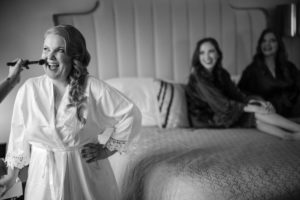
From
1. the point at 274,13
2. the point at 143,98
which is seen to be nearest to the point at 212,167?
the point at 143,98

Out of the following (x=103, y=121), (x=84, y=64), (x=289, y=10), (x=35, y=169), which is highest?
(x=289, y=10)

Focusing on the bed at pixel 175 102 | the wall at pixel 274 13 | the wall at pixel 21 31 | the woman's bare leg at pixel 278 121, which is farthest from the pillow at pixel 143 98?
the wall at pixel 274 13

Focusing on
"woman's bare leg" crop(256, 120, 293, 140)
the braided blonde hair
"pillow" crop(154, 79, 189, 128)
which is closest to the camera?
the braided blonde hair

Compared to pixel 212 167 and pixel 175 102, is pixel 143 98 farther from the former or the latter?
pixel 212 167

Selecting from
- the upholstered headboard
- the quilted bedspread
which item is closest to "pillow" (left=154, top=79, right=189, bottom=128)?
the quilted bedspread

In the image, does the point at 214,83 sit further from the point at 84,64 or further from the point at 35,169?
the point at 35,169

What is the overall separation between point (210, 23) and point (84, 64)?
6.17ft

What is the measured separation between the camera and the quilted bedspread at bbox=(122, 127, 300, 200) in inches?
49.7

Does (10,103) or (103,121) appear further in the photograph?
(10,103)

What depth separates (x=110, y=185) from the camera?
1.35m

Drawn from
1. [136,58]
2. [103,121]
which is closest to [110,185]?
[103,121]

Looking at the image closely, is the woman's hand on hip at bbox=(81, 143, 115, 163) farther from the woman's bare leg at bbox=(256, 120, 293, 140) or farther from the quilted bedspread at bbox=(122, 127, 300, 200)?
the woman's bare leg at bbox=(256, 120, 293, 140)

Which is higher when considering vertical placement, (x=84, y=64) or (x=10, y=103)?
(x=84, y=64)

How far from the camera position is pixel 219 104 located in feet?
7.63
